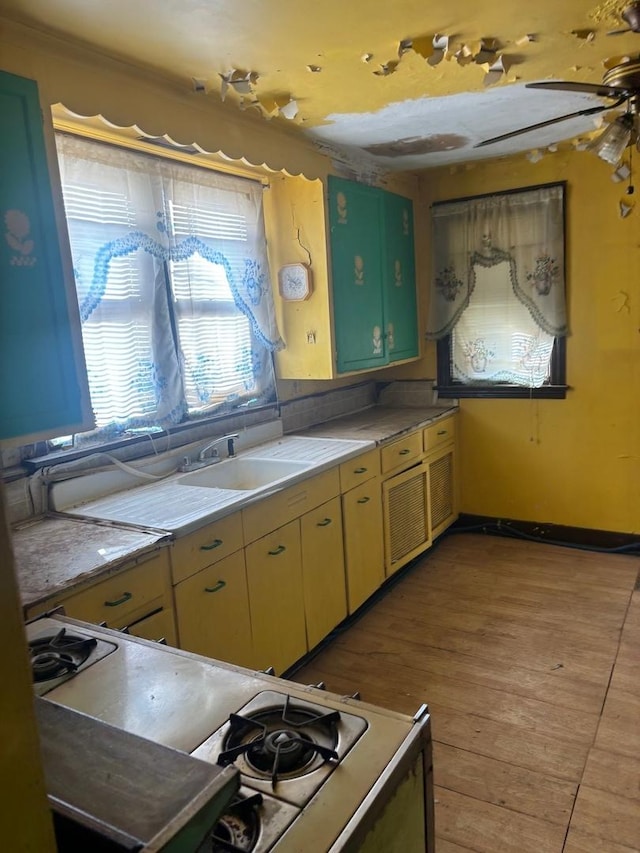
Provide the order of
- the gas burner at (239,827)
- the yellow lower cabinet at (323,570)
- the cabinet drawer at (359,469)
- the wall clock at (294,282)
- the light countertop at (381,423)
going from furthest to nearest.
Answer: the light countertop at (381,423) < the wall clock at (294,282) < the cabinet drawer at (359,469) < the yellow lower cabinet at (323,570) < the gas burner at (239,827)

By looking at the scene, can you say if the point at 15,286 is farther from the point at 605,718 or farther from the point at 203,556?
the point at 605,718

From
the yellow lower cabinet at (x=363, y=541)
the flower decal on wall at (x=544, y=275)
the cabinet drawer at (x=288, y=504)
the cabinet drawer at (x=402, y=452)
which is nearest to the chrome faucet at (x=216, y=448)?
the cabinet drawer at (x=288, y=504)

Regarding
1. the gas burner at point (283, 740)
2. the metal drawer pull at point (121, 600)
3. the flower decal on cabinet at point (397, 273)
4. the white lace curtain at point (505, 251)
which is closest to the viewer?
the gas burner at point (283, 740)

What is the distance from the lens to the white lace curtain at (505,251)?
3.88 meters

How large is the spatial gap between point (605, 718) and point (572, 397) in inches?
84.4

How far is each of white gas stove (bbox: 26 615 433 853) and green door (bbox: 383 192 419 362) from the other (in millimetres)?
3017

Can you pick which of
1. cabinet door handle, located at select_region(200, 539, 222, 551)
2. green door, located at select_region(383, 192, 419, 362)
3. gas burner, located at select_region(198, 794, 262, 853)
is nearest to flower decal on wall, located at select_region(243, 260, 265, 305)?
green door, located at select_region(383, 192, 419, 362)

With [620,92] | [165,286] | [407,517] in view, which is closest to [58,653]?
[165,286]

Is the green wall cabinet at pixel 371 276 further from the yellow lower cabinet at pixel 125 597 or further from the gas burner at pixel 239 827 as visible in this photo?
the gas burner at pixel 239 827

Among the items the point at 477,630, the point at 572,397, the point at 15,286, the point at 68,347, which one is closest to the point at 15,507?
the point at 68,347

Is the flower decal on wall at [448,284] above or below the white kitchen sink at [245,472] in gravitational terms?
above

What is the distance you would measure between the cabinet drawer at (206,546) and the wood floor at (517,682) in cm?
86

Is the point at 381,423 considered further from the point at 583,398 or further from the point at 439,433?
the point at 583,398

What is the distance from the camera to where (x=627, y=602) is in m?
3.30
